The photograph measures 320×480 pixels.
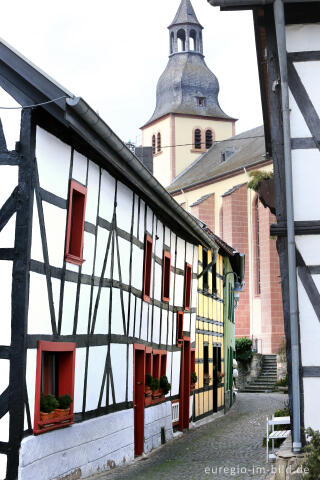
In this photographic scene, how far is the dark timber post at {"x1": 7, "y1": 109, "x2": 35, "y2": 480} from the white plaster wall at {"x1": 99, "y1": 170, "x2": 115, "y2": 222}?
8.86 ft

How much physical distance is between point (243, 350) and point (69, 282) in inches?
1242

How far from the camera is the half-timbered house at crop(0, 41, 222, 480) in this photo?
9.45m

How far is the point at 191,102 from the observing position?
7194 centimetres

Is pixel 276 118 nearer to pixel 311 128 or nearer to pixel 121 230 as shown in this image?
pixel 311 128

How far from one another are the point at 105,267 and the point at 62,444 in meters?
2.91

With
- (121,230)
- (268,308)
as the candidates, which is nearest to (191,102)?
(268,308)

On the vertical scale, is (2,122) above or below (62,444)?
above

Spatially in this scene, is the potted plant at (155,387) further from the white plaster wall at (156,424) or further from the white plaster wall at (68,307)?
the white plaster wall at (68,307)

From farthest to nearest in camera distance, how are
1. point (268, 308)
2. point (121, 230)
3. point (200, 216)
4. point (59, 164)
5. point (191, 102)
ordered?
point (191, 102) < point (200, 216) < point (268, 308) < point (121, 230) < point (59, 164)

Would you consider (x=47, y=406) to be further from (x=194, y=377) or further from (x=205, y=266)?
(x=205, y=266)

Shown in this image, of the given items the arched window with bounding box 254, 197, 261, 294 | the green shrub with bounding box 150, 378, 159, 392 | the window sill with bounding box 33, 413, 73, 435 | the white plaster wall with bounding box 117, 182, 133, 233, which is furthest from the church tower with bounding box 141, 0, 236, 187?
the window sill with bounding box 33, 413, 73, 435

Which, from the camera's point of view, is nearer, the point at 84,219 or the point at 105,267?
the point at 84,219

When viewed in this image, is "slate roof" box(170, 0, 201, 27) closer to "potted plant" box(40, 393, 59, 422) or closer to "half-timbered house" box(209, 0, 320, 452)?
"half-timbered house" box(209, 0, 320, 452)

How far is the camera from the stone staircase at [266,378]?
1537 inches
